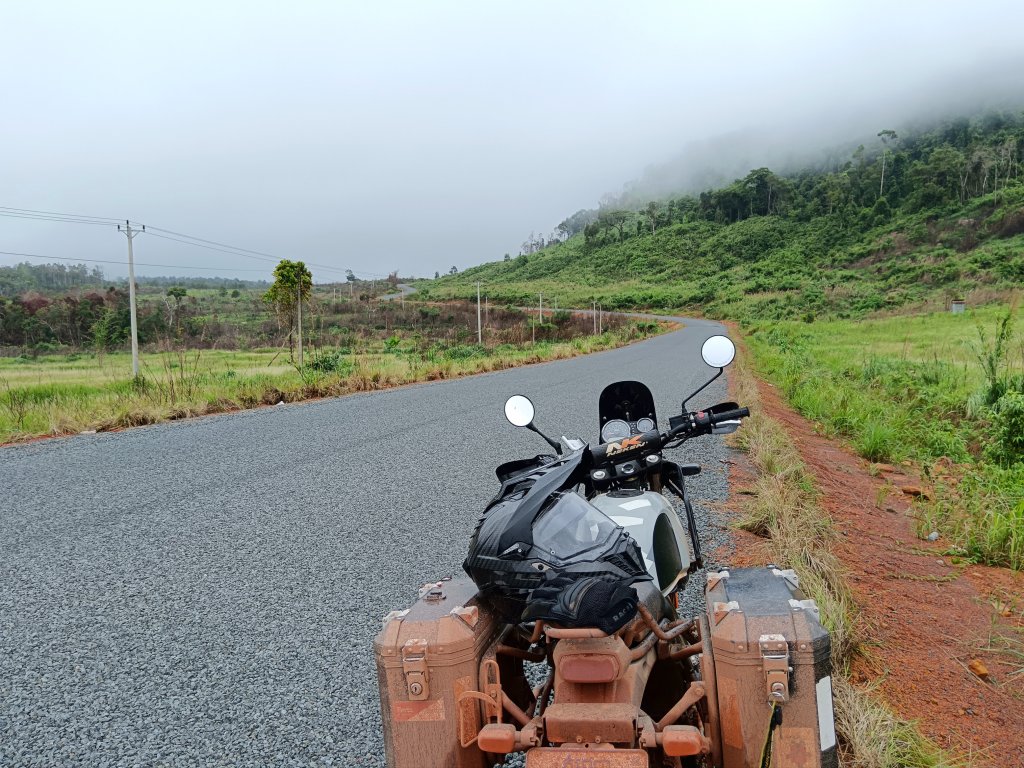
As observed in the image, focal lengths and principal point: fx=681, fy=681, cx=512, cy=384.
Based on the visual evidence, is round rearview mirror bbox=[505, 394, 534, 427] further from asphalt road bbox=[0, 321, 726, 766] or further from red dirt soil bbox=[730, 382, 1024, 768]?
red dirt soil bbox=[730, 382, 1024, 768]

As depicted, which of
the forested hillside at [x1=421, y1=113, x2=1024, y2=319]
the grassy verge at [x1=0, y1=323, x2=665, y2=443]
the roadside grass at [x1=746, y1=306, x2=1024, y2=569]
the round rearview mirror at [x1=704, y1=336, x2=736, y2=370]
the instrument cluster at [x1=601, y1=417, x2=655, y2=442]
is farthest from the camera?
the forested hillside at [x1=421, y1=113, x2=1024, y2=319]

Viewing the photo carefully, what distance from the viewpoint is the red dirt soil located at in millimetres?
2426

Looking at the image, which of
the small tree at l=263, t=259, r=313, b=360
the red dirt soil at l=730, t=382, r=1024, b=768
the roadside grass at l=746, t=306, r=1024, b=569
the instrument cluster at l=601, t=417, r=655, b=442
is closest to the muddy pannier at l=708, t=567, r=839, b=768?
the instrument cluster at l=601, t=417, r=655, b=442

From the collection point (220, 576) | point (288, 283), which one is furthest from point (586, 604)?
point (288, 283)

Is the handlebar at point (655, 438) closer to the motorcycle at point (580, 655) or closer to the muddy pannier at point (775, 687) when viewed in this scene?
the motorcycle at point (580, 655)

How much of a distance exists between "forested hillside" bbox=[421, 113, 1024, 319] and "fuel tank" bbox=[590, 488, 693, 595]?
43798 millimetres

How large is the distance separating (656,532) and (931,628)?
2074mm

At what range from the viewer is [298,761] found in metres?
2.30

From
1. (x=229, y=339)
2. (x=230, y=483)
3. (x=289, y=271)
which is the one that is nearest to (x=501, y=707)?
(x=230, y=483)

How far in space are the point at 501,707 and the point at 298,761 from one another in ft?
3.70

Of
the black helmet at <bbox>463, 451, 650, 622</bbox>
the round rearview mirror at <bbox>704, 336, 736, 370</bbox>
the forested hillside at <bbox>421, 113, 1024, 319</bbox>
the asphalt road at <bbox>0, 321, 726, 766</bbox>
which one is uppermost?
the forested hillside at <bbox>421, 113, 1024, 319</bbox>

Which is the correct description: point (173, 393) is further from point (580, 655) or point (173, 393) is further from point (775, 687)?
point (775, 687)

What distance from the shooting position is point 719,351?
2.39 meters

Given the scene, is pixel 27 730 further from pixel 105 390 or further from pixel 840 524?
pixel 105 390
